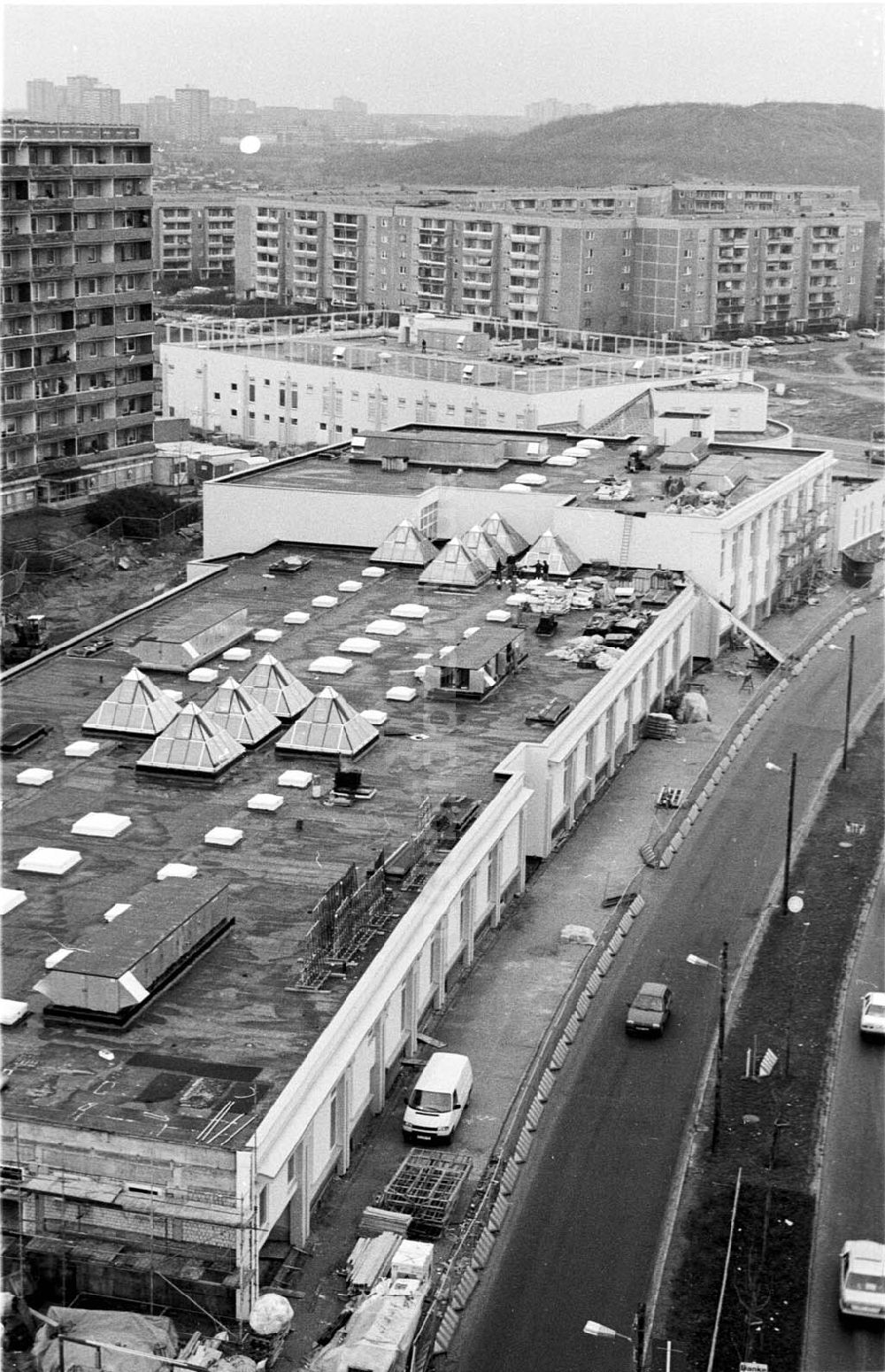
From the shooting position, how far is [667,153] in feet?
609

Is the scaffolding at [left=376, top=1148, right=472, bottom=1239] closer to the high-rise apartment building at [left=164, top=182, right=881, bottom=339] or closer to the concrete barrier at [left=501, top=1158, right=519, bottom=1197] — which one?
the concrete barrier at [left=501, top=1158, right=519, bottom=1197]

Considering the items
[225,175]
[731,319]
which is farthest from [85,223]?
[225,175]

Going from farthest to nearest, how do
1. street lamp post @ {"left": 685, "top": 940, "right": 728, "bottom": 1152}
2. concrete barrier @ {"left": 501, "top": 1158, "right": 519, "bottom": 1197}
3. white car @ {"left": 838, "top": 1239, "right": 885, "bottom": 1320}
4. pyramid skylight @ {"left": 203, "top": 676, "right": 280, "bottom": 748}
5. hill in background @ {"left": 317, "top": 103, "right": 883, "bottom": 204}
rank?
hill in background @ {"left": 317, "top": 103, "right": 883, "bottom": 204}
pyramid skylight @ {"left": 203, "top": 676, "right": 280, "bottom": 748}
street lamp post @ {"left": 685, "top": 940, "right": 728, "bottom": 1152}
concrete barrier @ {"left": 501, "top": 1158, "right": 519, "bottom": 1197}
white car @ {"left": 838, "top": 1239, "right": 885, "bottom": 1320}

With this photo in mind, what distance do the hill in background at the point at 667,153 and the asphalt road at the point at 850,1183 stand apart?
158 m

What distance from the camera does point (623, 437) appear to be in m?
53.2

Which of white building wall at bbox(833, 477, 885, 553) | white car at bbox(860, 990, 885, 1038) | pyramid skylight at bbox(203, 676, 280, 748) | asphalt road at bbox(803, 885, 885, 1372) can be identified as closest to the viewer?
Result: asphalt road at bbox(803, 885, 885, 1372)

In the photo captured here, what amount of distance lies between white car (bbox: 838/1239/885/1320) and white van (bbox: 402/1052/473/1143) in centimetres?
488

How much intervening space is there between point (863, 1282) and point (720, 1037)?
5.94 metres

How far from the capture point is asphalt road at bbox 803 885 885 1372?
18.4 m

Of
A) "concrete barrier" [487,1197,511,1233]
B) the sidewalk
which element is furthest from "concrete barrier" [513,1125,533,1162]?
"concrete barrier" [487,1197,511,1233]

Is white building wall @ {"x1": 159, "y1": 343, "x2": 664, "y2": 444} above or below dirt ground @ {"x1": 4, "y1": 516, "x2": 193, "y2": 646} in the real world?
above

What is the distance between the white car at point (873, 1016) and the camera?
25125 millimetres

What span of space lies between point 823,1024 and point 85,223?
35.2 metres

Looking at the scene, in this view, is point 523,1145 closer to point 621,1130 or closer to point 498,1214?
point 621,1130
